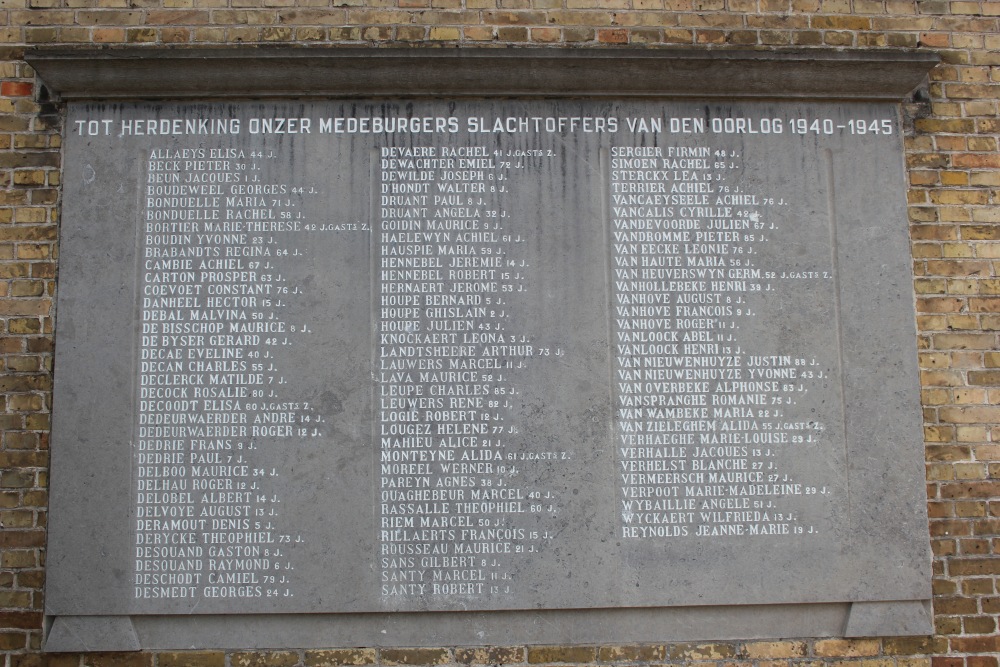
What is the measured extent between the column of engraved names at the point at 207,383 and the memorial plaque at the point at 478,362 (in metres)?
0.01

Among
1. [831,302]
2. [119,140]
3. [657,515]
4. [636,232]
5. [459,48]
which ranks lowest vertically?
[657,515]

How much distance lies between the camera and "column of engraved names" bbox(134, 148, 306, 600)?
3924 millimetres

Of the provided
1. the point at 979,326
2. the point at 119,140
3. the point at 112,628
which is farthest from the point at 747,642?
the point at 119,140

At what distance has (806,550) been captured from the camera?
158 inches

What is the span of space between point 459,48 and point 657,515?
237cm

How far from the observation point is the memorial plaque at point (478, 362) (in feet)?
13.0

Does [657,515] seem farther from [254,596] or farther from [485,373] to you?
[254,596]

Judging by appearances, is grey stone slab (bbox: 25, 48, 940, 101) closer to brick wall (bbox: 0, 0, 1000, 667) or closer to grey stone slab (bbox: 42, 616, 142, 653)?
brick wall (bbox: 0, 0, 1000, 667)

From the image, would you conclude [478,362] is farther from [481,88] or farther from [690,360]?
[481,88]

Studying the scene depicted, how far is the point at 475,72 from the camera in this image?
4.25 m

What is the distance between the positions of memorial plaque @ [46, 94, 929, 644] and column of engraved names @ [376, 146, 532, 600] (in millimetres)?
13

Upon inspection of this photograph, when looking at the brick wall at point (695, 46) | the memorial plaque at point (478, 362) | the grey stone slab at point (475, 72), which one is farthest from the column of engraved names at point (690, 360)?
the brick wall at point (695, 46)

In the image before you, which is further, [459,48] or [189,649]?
[459,48]

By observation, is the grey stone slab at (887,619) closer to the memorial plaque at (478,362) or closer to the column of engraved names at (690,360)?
the memorial plaque at (478,362)
